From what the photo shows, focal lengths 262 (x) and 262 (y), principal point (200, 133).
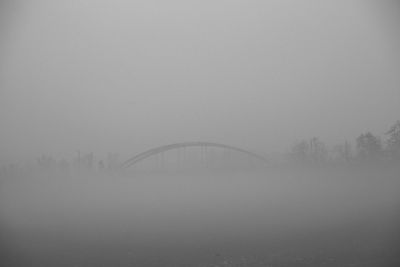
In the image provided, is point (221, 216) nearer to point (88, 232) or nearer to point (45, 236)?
point (88, 232)

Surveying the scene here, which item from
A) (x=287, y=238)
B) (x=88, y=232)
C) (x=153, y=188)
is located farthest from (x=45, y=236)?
(x=153, y=188)

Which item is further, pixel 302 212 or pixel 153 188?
pixel 153 188

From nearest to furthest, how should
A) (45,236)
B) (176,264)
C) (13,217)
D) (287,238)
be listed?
(176,264) → (287,238) → (45,236) → (13,217)

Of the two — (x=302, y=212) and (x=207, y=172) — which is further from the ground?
(x=207, y=172)

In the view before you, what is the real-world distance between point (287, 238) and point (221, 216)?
759 centimetres

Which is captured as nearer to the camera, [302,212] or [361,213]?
[361,213]

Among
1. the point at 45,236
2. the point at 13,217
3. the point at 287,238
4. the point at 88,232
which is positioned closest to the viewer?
the point at 287,238

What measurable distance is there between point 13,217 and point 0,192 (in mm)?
23861

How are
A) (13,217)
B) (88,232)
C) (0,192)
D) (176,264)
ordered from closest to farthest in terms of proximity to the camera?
(176,264)
(88,232)
(13,217)
(0,192)

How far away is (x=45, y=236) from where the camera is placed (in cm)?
1446

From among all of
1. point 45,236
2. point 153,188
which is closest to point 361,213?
point 45,236

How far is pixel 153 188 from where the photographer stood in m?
46.6

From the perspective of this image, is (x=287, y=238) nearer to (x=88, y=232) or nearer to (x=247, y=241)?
(x=247, y=241)

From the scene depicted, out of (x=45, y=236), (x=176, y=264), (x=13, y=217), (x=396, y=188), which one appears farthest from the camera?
(x=396, y=188)
